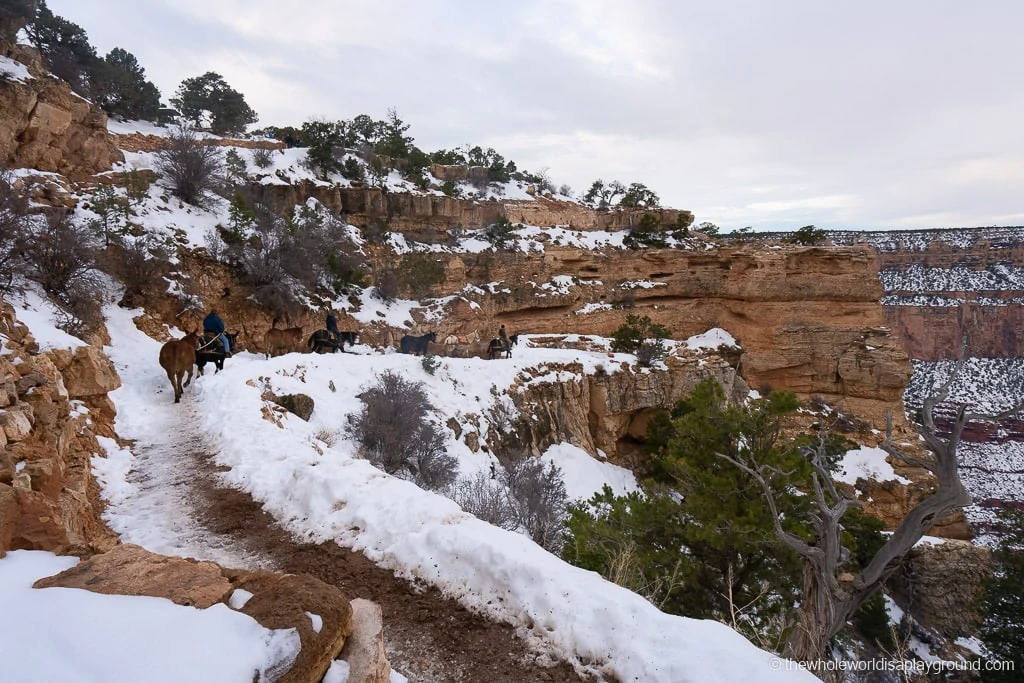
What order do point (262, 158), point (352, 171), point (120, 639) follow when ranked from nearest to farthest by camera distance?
point (120, 639), point (262, 158), point (352, 171)

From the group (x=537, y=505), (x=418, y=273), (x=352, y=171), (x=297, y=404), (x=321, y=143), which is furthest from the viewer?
(x=352, y=171)

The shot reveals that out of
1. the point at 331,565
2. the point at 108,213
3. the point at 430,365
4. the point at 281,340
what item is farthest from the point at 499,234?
the point at 331,565

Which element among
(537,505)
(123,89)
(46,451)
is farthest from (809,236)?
(123,89)

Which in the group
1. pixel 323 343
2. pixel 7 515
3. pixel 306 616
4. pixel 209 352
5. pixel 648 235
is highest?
pixel 648 235

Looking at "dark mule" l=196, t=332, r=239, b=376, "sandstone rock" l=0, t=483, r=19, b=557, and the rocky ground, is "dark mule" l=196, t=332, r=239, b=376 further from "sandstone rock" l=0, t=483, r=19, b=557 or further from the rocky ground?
"sandstone rock" l=0, t=483, r=19, b=557

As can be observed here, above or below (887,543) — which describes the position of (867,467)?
below

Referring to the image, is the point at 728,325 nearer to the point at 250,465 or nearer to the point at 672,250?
the point at 672,250

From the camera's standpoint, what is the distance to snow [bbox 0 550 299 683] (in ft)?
5.95

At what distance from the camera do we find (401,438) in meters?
10.9

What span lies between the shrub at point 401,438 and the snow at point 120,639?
7.70m

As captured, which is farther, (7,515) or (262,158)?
(262,158)

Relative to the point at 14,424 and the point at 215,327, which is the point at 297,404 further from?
the point at 14,424

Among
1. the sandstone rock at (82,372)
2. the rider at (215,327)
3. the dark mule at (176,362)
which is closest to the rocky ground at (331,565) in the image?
the sandstone rock at (82,372)

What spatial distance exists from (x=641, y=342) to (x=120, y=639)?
23722 millimetres
